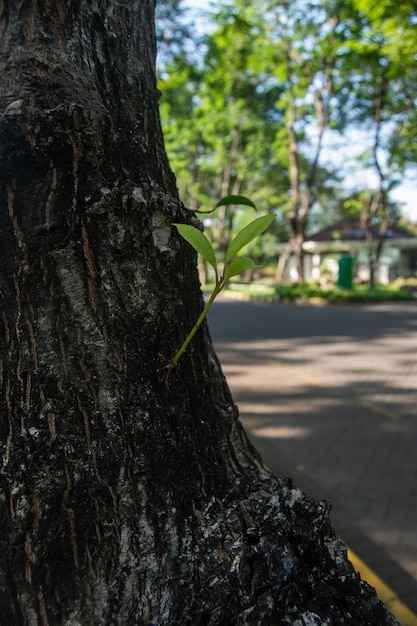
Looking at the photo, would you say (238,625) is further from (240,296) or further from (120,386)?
(240,296)

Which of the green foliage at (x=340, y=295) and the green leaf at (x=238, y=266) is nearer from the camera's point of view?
the green leaf at (x=238, y=266)

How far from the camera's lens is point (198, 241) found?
3.98ft

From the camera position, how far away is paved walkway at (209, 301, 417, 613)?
329 cm

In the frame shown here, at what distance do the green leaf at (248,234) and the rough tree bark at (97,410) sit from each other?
21 cm

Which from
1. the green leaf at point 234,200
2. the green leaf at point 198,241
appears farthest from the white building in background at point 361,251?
the green leaf at point 198,241

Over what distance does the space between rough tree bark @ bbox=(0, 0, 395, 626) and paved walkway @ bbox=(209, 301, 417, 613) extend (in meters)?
1.63

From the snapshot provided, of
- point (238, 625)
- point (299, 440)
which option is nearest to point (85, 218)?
point (238, 625)

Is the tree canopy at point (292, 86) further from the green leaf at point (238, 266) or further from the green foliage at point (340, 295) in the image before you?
the green leaf at point (238, 266)

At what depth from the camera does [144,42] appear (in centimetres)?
157

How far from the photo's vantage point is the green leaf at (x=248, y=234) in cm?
124

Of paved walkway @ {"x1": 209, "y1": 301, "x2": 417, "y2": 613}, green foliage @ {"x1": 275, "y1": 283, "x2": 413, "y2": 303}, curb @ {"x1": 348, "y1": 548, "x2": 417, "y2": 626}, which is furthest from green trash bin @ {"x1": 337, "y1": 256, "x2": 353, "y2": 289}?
curb @ {"x1": 348, "y1": 548, "x2": 417, "y2": 626}

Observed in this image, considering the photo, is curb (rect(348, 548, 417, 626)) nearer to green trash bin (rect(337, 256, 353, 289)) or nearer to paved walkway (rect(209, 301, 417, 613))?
paved walkway (rect(209, 301, 417, 613))

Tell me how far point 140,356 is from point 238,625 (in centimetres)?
66

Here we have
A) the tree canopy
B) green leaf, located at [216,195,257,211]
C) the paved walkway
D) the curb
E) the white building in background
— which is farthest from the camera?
the white building in background
